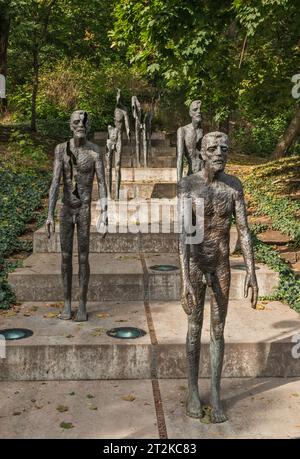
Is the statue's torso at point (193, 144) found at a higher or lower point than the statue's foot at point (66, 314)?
higher

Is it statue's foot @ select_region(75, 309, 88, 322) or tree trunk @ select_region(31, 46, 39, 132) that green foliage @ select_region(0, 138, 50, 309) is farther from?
tree trunk @ select_region(31, 46, 39, 132)

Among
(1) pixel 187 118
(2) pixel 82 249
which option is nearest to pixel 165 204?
(2) pixel 82 249

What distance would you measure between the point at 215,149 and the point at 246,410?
235 centimetres

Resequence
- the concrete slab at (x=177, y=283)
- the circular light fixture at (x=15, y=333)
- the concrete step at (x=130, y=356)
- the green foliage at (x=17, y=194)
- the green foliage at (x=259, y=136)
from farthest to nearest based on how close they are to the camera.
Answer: the green foliage at (x=259, y=136) < the green foliage at (x=17, y=194) < the concrete slab at (x=177, y=283) < the circular light fixture at (x=15, y=333) < the concrete step at (x=130, y=356)

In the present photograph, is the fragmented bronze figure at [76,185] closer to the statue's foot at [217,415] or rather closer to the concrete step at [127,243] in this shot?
the statue's foot at [217,415]

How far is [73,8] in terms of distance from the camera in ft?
91.7

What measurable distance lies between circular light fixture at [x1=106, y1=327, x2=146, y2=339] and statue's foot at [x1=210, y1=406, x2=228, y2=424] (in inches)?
63.4

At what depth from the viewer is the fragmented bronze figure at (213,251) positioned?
188 inches

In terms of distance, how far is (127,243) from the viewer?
10.0 meters

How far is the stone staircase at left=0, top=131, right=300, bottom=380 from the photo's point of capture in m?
5.98

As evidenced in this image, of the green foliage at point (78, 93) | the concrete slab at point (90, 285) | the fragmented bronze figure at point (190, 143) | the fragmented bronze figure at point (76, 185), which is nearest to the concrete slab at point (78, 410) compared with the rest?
the fragmented bronze figure at point (76, 185)

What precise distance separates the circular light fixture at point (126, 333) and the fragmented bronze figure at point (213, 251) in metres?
1.44

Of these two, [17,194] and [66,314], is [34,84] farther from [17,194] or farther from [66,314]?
[66,314]

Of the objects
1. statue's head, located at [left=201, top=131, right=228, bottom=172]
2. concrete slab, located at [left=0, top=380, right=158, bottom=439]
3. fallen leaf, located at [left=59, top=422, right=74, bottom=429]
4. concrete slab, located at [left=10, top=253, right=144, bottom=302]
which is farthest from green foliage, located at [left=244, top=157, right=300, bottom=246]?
fallen leaf, located at [left=59, top=422, right=74, bottom=429]
